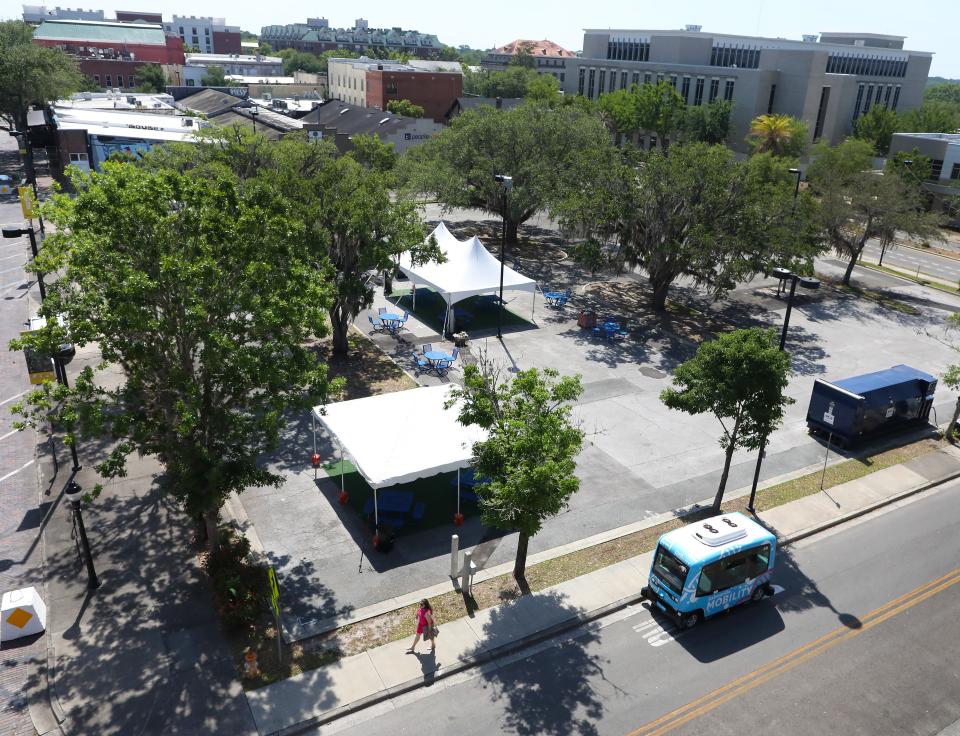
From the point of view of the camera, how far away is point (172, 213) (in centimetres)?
1495

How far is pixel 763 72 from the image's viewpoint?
8631 centimetres

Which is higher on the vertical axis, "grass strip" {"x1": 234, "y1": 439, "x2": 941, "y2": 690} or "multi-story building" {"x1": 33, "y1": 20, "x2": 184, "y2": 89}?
"multi-story building" {"x1": 33, "y1": 20, "x2": 184, "y2": 89}

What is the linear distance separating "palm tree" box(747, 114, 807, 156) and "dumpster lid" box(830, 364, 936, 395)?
50.2 m

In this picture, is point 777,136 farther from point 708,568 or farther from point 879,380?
point 708,568

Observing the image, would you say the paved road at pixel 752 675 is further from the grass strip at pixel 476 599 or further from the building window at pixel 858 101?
the building window at pixel 858 101

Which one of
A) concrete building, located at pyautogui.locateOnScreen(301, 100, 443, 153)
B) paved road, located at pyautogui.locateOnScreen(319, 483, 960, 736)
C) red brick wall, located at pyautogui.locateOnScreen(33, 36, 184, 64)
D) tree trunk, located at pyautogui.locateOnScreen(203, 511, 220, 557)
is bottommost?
paved road, located at pyautogui.locateOnScreen(319, 483, 960, 736)

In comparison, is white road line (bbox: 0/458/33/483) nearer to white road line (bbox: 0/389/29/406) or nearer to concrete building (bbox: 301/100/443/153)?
white road line (bbox: 0/389/29/406)

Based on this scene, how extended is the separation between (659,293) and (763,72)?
6594 centimetres

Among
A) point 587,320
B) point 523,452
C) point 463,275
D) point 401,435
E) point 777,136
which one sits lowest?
point 587,320

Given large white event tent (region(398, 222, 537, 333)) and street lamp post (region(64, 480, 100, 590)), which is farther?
large white event tent (region(398, 222, 537, 333))

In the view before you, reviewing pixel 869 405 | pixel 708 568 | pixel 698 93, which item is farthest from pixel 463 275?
pixel 698 93

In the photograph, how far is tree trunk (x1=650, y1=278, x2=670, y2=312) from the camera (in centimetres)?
3441

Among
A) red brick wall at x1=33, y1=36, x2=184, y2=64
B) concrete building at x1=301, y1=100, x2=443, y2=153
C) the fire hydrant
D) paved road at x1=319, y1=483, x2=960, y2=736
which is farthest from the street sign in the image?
red brick wall at x1=33, y1=36, x2=184, y2=64

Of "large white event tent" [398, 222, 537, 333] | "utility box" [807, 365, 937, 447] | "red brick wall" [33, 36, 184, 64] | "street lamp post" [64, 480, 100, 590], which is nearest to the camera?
"street lamp post" [64, 480, 100, 590]
